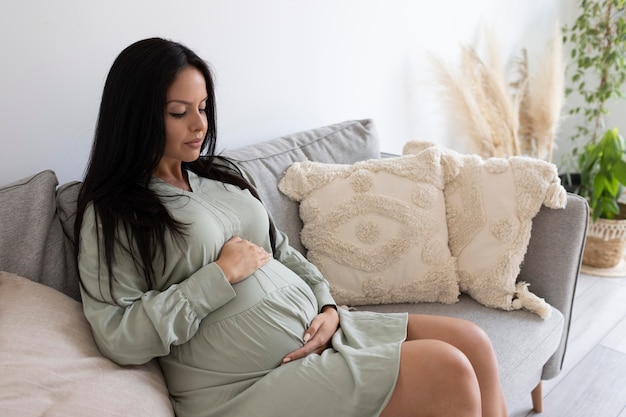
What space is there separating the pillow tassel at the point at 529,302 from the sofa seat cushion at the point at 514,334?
0.05 feet

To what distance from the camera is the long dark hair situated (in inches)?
49.8

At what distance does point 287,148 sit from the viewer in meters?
1.91

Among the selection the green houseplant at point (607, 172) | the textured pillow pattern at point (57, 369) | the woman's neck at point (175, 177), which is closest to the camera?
the textured pillow pattern at point (57, 369)

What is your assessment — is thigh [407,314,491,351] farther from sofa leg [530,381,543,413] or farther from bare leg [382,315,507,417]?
sofa leg [530,381,543,413]

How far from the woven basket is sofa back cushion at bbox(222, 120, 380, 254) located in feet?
4.37

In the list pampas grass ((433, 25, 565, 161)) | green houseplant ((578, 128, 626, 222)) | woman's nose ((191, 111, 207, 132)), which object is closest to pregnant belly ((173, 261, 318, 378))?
woman's nose ((191, 111, 207, 132))

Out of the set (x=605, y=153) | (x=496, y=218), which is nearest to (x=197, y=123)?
(x=496, y=218)

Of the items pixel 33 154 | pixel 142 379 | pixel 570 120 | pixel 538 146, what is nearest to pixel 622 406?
pixel 538 146

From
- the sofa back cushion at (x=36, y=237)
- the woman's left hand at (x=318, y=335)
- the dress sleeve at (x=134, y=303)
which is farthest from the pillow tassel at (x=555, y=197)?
the sofa back cushion at (x=36, y=237)

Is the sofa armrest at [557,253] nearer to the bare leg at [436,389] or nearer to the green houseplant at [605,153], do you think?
the bare leg at [436,389]

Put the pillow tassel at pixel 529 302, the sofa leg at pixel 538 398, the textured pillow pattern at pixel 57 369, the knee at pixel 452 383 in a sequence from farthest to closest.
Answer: the sofa leg at pixel 538 398 → the pillow tassel at pixel 529 302 → the knee at pixel 452 383 → the textured pillow pattern at pixel 57 369

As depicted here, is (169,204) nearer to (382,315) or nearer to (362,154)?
(382,315)

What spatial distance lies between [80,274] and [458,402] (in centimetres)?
83

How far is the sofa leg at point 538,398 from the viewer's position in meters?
1.90
